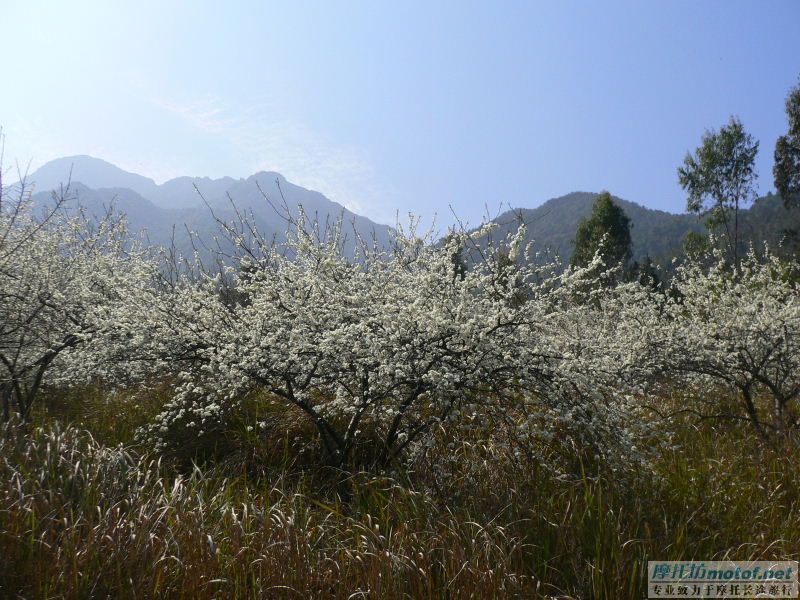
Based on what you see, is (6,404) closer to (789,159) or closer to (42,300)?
(42,300)

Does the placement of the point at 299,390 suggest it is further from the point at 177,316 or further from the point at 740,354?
the point at 740,354

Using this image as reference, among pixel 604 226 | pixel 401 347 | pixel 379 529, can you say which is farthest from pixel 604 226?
pixel 379 529

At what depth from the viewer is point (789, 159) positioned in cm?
2420

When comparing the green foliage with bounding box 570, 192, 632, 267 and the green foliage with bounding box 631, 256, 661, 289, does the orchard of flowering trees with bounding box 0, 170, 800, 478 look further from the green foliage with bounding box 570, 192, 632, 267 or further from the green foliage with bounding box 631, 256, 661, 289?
the green foliage with bounding box 570, 192, 632, 267

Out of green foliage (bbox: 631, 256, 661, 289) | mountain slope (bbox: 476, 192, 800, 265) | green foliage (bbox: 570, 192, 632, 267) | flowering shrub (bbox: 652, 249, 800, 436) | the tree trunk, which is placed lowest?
the tree trunk

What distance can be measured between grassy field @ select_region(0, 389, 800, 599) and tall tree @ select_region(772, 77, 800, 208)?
24603 mm

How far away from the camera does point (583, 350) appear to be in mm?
5027

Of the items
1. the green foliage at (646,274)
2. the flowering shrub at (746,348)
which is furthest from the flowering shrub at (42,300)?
the green foliage at (646,274)

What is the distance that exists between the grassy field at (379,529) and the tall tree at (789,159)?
24603 millimetres

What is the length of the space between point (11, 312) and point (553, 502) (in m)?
6.98

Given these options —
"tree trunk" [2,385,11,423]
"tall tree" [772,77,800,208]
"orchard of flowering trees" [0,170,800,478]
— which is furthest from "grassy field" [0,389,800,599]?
"tall tree" [772,77,800,208]

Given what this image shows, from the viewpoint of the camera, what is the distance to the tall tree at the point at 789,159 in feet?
77.2

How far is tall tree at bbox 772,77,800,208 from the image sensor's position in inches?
926

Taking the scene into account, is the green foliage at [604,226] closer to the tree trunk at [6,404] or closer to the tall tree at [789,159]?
the tall tree at [789,159]
